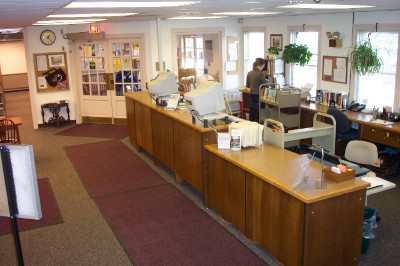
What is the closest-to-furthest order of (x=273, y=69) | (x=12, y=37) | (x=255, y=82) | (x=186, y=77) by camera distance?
(x=255, y=82) → (x=273, y=69) → (x=186, y=77) → (x=12, y=37)

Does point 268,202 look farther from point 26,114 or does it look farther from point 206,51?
point 26,114

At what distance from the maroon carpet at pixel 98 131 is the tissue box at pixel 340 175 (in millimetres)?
6085

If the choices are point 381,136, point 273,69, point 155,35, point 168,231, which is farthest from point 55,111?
point 381,136

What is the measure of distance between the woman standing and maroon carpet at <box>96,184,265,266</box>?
11.7 ft

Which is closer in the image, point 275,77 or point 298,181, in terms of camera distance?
point 298,181

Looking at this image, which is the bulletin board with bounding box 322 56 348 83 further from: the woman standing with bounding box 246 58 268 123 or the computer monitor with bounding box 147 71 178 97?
the computer monitor with bounding box 147 71 178 97

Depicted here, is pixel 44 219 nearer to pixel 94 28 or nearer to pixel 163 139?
pixel 163 139

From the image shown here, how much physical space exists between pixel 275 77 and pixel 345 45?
6.53 feet

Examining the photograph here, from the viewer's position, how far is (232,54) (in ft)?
36.1

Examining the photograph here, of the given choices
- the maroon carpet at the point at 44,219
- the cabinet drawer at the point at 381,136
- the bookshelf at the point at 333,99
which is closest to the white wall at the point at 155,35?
the bookshelf at the point at 333,99

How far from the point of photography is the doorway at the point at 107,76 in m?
10.1

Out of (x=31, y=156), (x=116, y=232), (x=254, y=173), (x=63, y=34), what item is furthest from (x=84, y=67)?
(x=31, y=156)

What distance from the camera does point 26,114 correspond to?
1233 centimetres

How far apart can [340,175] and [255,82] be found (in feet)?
17.2
